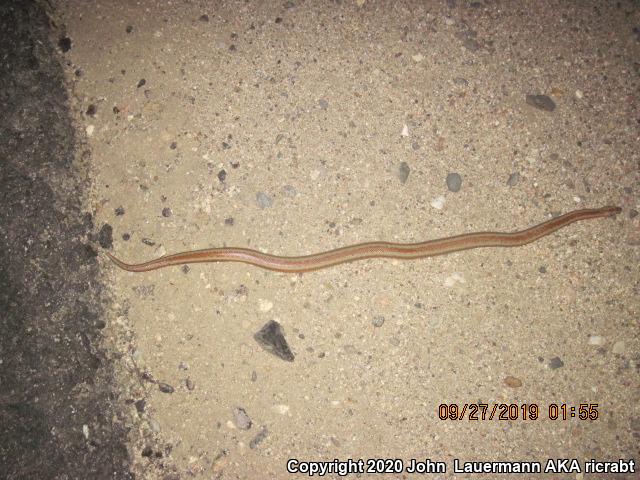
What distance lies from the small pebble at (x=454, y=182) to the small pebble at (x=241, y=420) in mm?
2044

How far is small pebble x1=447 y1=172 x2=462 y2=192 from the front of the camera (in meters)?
2.58

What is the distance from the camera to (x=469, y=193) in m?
2.58

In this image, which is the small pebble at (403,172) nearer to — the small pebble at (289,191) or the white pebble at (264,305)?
the small pebble at (289,191)

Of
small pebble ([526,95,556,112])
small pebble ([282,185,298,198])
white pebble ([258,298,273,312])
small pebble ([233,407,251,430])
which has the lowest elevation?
small pebble ([233,407,251,430])

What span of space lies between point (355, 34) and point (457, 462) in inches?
117

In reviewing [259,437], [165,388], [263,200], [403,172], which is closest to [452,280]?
[403,172]

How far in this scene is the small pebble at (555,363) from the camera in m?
2.50

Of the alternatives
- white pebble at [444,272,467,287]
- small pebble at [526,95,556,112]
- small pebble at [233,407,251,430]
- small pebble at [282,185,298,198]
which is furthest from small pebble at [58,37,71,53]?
small pebble at [526,95,556,112]

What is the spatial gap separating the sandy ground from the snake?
9 cm

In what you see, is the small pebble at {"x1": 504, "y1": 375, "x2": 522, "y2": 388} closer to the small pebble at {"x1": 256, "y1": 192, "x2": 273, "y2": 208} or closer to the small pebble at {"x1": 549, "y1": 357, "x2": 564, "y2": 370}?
the small pebble at {"x1": 549, "y1": 357, "x2": 564, "y2": 370}

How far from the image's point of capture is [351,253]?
2.46 meters

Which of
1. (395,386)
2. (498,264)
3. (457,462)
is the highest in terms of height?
(498,264)

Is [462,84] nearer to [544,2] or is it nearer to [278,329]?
[544,2]

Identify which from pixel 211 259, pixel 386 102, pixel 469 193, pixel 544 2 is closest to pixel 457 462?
pixel 469 193
